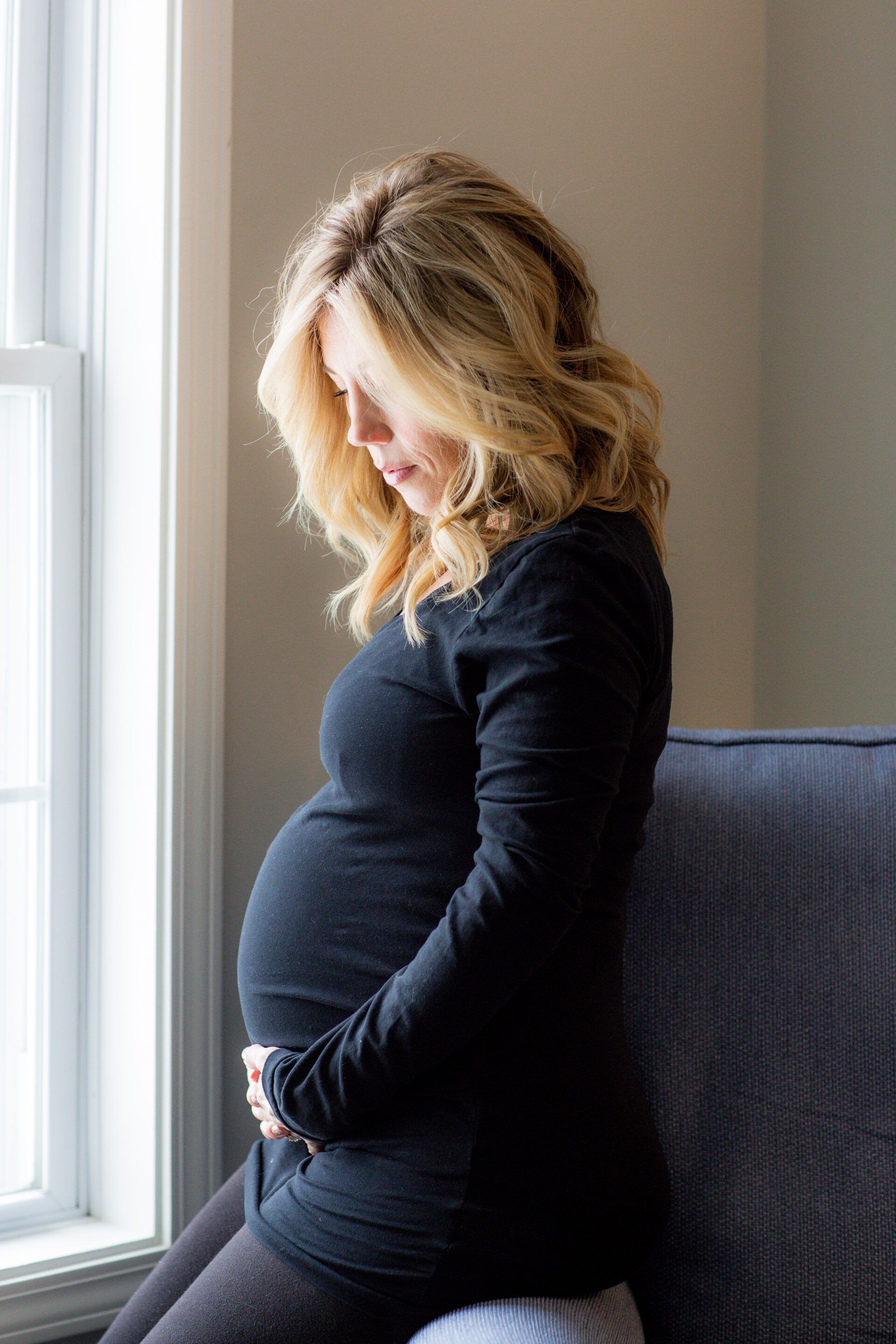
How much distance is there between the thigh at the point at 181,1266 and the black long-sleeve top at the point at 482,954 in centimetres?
18

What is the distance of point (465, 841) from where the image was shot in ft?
2.96

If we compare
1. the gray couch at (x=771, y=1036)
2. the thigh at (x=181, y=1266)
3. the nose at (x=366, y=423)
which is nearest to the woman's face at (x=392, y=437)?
the nose at (x=366, y=423)

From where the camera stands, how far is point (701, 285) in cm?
183

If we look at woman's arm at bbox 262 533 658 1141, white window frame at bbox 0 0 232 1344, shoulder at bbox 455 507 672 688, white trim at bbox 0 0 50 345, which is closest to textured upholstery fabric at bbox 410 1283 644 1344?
woman's arm at bbox 262 533 658 1141

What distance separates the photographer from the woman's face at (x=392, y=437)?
0.97 m

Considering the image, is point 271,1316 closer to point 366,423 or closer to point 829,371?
point 366,423

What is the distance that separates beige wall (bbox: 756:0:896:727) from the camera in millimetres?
1697

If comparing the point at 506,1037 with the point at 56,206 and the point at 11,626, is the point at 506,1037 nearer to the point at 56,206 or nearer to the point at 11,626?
the point at 11,626

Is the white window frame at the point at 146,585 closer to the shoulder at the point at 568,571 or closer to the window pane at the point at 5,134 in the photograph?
the window pane at the point at 5,134

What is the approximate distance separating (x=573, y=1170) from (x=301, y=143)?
122 centimetres

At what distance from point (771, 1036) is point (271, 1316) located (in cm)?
54

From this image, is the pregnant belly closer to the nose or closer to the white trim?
→ the nose

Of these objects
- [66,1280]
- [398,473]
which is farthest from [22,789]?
[398,473]

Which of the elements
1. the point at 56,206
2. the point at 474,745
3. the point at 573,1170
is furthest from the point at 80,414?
the point at 573,1170
